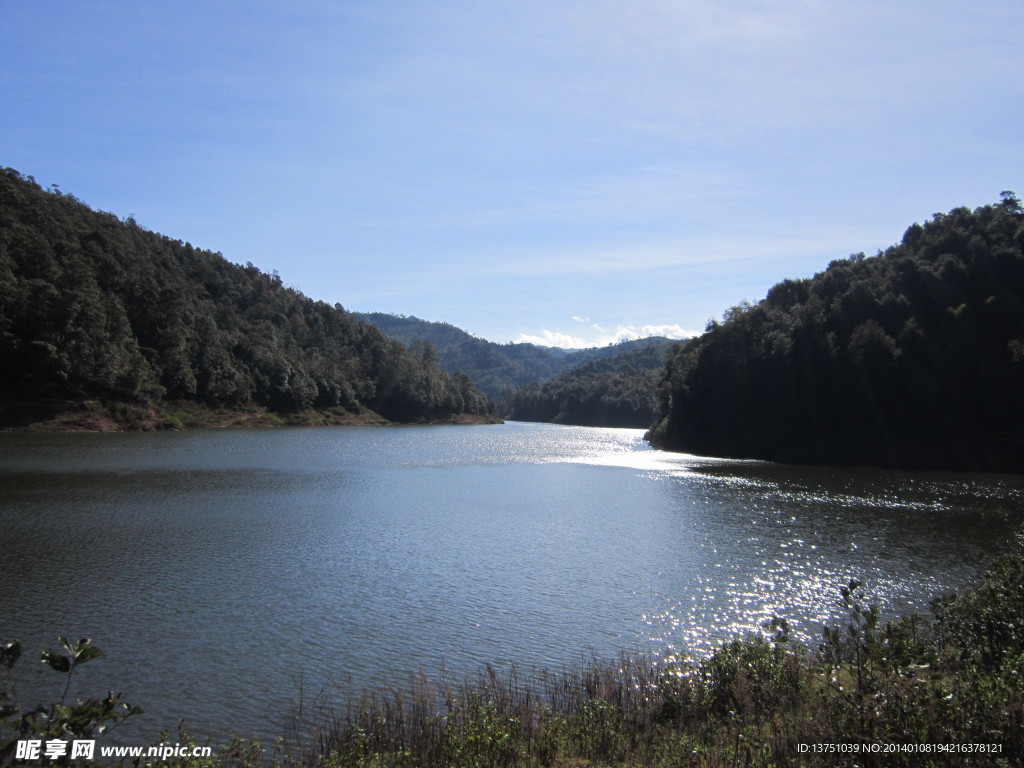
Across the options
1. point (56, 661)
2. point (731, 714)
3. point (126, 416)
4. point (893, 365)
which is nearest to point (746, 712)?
point (731, 714)

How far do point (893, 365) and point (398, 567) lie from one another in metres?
64.1

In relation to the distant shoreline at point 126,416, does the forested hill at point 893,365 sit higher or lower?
higher

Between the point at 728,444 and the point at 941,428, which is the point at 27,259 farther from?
the point at 941,428

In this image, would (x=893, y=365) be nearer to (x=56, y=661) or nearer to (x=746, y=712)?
(x=746, y=712)

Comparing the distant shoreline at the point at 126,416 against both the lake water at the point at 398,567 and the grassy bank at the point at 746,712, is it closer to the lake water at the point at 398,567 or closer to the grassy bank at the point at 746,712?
the lake water at the point at 398,567

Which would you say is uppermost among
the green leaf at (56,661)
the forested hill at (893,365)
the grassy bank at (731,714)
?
the forested hill at (893,365)

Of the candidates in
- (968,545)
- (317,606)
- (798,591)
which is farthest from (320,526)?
(968,545)

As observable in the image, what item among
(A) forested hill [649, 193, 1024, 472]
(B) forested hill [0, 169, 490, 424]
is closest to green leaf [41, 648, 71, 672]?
(A) forested hill [649, 193, 1024, 472]

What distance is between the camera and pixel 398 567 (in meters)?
23.0

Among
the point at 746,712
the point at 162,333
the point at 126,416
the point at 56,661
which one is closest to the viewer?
the point at 56,661

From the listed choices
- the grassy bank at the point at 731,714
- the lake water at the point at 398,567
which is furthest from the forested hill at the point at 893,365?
the grassy bank at the point at 731,714

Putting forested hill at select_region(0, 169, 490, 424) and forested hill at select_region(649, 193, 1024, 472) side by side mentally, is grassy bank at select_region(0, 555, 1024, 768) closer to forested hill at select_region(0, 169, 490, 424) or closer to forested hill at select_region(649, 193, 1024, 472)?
forested hill at select_region(649, 193, 1024, 472)

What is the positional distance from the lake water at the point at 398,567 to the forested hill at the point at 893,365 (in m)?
18.5

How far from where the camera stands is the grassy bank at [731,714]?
760 cm
